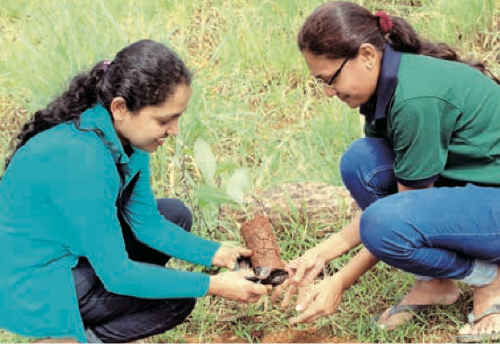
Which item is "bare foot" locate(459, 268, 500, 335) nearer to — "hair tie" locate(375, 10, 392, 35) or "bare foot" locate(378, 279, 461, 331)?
"bare foot" locate(378, 279, 461, 331)

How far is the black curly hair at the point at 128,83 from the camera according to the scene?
2156 mm

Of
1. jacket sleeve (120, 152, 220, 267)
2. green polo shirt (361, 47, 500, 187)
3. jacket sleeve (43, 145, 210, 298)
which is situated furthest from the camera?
jacket sleeve (120, 152, 220, 267)

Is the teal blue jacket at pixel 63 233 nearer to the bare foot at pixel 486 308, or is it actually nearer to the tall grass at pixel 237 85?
the tall grass at pixel 237 85

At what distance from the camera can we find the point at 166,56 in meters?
2.19

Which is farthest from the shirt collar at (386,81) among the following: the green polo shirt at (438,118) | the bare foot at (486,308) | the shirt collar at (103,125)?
the shirt collar at (103,125)

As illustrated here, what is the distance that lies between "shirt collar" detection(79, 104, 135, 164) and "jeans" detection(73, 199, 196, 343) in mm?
406

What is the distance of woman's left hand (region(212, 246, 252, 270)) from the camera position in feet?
8.35

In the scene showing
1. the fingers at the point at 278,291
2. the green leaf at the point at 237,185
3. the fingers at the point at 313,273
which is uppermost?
the green leaf at the point at 237,185

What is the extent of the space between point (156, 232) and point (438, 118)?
966 millimetres

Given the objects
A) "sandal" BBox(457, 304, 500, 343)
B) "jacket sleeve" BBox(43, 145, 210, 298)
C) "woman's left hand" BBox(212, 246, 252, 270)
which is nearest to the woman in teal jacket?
"jacket sleeve" BBox(43, 145, 210, 298)

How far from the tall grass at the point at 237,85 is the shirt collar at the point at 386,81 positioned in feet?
2.52

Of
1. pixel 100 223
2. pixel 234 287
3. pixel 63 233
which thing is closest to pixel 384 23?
pixel 234 287

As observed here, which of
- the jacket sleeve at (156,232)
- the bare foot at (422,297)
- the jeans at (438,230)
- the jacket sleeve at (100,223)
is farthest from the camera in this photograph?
the bare foot at (422,297)

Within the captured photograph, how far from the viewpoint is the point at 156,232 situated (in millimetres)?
2541
